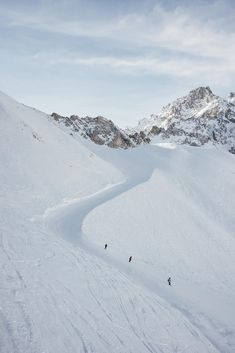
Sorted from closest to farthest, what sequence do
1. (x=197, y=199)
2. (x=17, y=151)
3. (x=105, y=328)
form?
(x=105, y=328), (x=17, y=151), (x=197, y=199)

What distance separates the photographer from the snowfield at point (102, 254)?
13273 mm

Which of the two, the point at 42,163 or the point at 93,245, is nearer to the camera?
the point at 93,245

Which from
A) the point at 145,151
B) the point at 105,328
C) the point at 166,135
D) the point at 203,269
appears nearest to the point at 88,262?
the point at 105,328

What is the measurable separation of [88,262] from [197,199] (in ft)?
101

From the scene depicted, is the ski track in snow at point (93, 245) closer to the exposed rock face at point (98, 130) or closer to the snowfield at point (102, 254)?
the snowfield at point (102, 254)

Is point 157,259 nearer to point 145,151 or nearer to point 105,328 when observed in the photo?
point 105,328

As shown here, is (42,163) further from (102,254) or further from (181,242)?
(102,254)

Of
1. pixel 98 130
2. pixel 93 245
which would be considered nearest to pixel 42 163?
pixel 93 245

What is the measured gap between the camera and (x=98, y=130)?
105 m

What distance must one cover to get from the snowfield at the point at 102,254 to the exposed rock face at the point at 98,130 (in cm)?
4298

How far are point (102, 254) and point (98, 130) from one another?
83400 millimetres

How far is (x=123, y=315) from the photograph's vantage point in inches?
605

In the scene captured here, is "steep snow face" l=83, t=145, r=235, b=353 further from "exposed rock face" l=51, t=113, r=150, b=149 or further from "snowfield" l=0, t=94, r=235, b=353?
"exposed rock face" l=51, t=113, r=150, b=149

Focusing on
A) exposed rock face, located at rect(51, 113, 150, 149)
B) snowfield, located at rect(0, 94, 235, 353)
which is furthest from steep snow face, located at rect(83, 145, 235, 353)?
exposed rock face, located at rect(51, 113, 150, 149)
